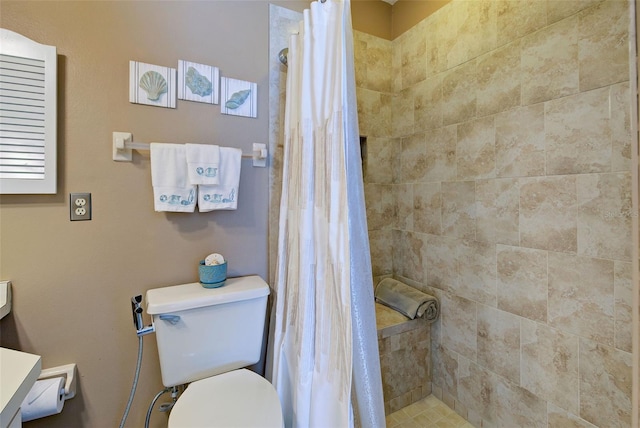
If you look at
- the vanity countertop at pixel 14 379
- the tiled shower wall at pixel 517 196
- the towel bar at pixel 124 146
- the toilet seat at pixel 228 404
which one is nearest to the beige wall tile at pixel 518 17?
the tiled shower wall at pixel 517 196

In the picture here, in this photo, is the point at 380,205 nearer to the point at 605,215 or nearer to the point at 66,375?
the point at 605,215

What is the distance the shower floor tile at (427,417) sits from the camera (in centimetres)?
166

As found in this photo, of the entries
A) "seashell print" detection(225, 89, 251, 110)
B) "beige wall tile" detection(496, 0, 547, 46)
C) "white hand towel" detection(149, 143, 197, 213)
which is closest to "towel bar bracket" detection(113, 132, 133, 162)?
"white hand towel" detection(149, 143, 197, 213)

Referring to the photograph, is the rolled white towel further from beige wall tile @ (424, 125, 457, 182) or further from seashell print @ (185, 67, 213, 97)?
seashell print @ (185, 67, 213, 97)

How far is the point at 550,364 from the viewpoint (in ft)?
4.26

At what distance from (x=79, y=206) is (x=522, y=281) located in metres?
2.03

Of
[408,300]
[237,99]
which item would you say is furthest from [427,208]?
[237,99]

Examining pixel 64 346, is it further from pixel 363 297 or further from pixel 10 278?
pixel 363 297

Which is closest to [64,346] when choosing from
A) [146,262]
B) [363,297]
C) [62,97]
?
[146,262]

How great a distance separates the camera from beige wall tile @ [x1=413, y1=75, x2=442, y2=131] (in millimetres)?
1801

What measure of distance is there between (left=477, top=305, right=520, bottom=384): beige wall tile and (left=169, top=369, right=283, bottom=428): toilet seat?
112 centimetres

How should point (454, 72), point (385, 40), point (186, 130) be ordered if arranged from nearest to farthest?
1. point (186, 130)
2. point (454, 72)
3. point (385, 40)

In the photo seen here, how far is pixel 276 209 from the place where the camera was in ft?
5.34

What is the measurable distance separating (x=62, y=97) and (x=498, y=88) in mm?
1993
